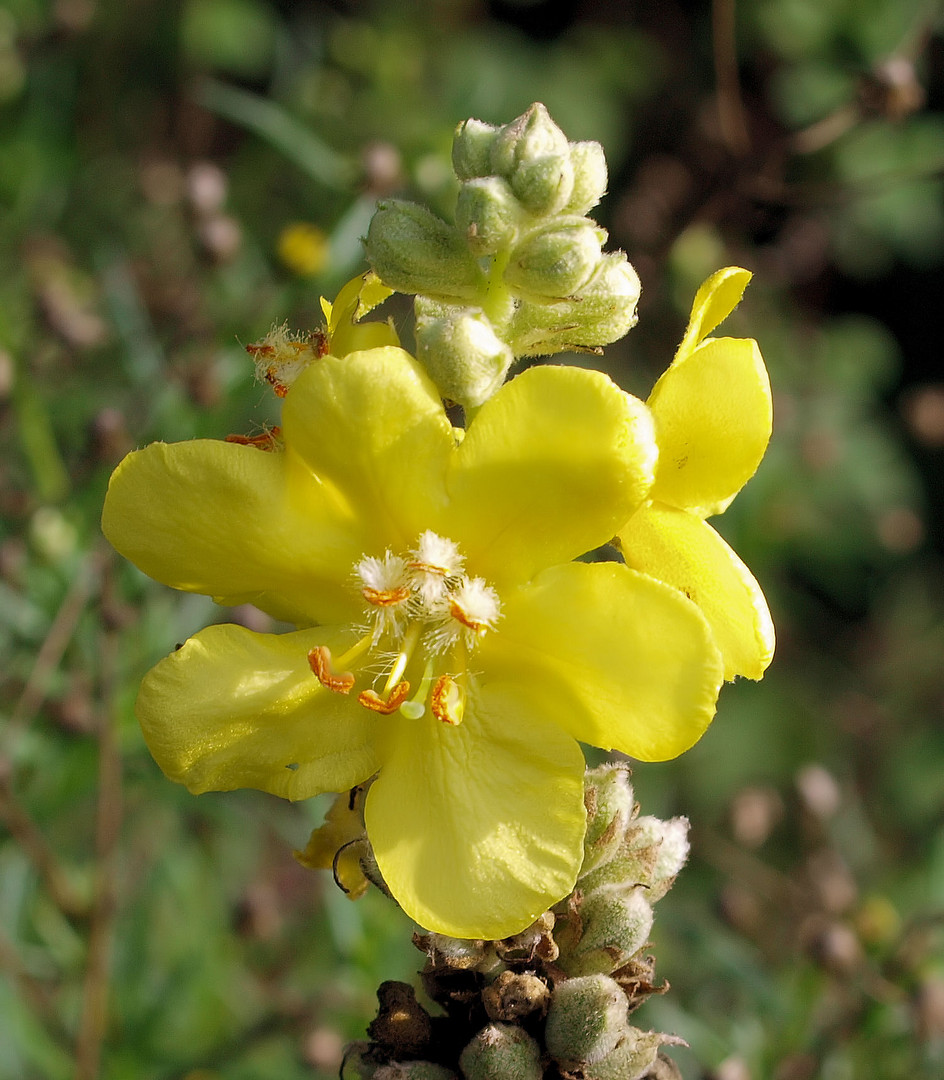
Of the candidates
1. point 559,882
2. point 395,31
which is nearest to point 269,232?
point 395,31

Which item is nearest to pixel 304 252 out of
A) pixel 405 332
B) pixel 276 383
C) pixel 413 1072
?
pixel 405 332

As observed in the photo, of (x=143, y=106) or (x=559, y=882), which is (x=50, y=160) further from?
(x=559, y=882)

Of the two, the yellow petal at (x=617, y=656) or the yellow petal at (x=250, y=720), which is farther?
Result: the yellow petal at (x=250, y=720)

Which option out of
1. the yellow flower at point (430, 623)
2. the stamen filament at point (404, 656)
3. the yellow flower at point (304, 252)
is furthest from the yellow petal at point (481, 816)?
the yellow flower at point (304, 252)

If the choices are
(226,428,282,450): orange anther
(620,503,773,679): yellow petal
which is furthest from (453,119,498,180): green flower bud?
(620,503,773,679): yellow petal

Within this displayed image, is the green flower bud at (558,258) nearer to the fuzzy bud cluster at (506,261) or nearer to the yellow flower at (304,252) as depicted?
the fuzzy bud cluster at (506,261)
